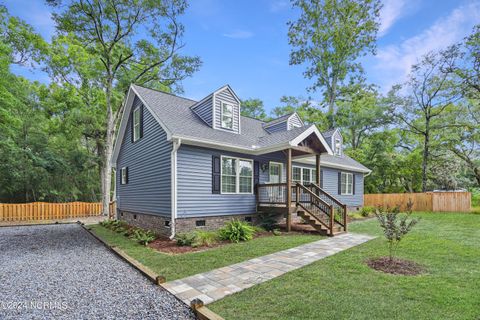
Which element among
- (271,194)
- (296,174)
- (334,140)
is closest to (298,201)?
(271,194)

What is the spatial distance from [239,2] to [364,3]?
12493 mm

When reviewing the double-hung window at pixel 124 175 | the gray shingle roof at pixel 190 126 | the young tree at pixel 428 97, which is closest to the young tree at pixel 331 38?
the young tree at pixel 428 97

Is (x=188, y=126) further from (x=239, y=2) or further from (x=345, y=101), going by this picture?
(x=345, y=101)

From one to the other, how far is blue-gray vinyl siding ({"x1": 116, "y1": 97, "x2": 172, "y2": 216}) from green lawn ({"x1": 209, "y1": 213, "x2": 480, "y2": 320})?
17.4ft

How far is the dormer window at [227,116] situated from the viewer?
10.5 m

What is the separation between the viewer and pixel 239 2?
12977 millimetres

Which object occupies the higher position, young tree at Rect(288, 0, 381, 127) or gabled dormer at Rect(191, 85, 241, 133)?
young tree at Rect(288, 0, 381, 127)

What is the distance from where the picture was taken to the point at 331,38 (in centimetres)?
2078

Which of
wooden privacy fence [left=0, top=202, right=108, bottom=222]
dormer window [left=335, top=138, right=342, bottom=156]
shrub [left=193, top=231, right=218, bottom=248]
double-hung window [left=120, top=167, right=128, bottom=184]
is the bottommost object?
wooden privacy fence [left=0, top=202, right=108, bottom=222]

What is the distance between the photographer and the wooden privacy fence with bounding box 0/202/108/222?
46.7 feet

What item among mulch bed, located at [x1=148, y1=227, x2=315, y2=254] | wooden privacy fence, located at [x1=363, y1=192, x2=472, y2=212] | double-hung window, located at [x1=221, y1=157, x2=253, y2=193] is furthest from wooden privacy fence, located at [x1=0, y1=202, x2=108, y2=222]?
wooden privacy fence, located at [x1=363, y1=192, x2=472, y2=212]

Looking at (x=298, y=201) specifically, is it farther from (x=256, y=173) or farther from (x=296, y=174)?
(x=296, y=174)

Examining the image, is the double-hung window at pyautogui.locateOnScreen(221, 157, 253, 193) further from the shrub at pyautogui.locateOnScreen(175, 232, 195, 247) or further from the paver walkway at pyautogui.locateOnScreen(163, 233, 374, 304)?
the paver walkway at pyautogui.locateOnScreen(163, 233, 374, 304)

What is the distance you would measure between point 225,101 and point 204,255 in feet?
22.0
